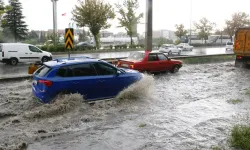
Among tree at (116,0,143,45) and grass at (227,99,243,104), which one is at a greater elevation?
tree at (116,0,143,45)

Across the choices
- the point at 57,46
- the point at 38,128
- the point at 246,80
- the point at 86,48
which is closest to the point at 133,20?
the point at 86,48

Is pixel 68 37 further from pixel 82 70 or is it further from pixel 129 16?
pixel 129 16

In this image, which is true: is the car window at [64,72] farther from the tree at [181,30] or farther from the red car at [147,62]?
the tree at [181,30]

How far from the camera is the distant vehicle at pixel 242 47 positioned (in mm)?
18188

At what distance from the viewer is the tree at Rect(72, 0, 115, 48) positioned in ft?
122

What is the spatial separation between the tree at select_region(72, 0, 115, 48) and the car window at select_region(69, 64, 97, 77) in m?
29.9

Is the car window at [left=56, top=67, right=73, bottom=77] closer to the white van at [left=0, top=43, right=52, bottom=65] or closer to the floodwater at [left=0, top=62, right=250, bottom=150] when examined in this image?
the floodwater at [left=0, top=62, right=250, bottom=150]

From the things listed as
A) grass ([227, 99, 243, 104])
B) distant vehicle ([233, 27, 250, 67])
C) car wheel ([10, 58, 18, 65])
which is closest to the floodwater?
grass ([227, 99, 243, 104])

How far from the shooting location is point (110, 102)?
346 inches

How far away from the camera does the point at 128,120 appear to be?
744 cm

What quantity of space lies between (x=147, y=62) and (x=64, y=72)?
6.88 m

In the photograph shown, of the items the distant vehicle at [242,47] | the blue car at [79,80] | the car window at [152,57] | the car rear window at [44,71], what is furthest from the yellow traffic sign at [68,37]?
the distant vehicle at [242,47]

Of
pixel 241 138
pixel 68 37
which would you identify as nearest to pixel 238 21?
pixel 68 37

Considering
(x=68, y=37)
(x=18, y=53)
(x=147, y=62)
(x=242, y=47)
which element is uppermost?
(x=68, y=37)
